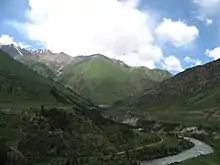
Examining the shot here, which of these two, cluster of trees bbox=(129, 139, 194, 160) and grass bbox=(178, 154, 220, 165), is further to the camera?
cluster of trees bbox=(129, 139, 194, 160)

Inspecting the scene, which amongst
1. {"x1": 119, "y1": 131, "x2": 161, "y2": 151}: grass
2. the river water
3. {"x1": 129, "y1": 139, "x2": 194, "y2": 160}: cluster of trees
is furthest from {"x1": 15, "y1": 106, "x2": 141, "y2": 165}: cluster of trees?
the river water

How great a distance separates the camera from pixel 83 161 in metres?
99.7

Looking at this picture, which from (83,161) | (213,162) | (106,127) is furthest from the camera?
(106,127)

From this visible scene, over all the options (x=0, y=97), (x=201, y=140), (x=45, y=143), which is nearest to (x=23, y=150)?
(x=45, y=143)

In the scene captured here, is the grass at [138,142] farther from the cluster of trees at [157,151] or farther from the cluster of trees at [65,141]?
the cluster of trees at [157,151]

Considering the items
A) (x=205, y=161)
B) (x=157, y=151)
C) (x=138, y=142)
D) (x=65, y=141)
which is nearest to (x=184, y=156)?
(x=157, y=151)

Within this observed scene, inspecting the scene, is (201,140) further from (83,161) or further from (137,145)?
(83,161)

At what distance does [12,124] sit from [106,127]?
5003cm

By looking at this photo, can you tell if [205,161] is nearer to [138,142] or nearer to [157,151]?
[157,151]

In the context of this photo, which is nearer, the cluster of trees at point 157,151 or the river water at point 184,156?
the river water at point 184,156

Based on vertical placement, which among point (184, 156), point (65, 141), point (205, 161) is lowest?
point (205, 161)

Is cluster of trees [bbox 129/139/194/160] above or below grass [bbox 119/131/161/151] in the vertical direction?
below

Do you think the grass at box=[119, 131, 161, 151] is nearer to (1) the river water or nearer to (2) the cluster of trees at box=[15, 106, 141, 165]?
(2) the cluster of trees at box=[15, 106, 141, 165]

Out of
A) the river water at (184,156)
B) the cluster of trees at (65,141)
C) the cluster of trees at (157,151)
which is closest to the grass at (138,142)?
the cluster of trees at (65,141)
